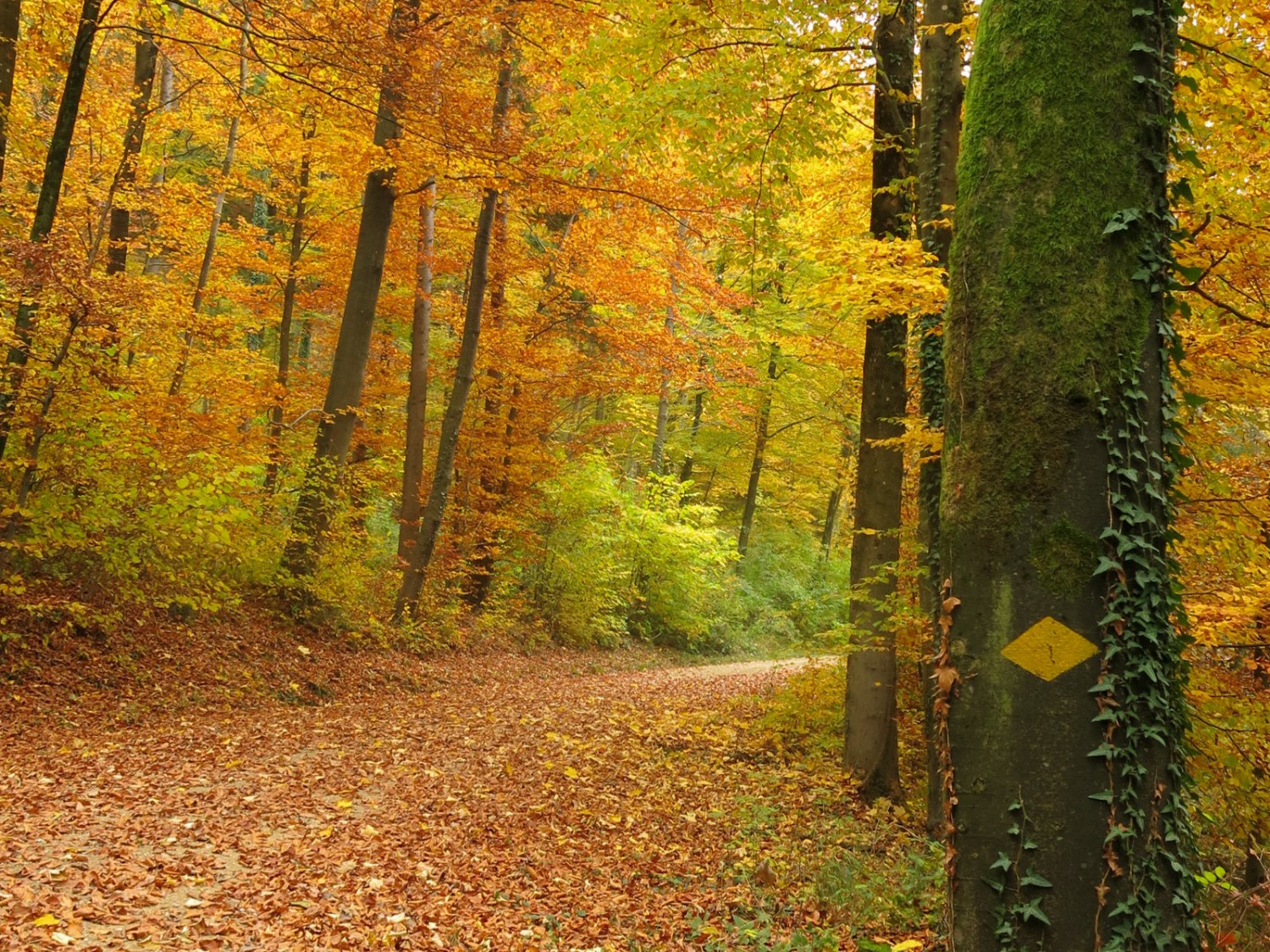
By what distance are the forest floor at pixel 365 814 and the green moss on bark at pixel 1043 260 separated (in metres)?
2.85

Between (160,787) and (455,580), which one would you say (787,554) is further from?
(160,787)

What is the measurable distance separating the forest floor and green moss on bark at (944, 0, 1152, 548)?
9.36 ft

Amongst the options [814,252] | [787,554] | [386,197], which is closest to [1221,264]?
[814,252]

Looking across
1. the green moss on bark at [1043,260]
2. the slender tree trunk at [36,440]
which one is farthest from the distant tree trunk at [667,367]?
the green moss on bark at [1043,260]

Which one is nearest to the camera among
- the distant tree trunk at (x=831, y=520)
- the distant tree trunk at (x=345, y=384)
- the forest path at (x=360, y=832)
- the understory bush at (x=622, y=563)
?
the forest path at (x=360, y=832)

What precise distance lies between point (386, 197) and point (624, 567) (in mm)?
9627

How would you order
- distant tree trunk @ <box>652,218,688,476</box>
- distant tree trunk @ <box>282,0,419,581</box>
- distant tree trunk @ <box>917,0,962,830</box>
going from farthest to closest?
distant tree trunk @ <box>652,218,688,476</box> → distant tree trunk @ <box>282,0,419,581</box> → distant tree trunk @ <box>917,0,962,830</box>

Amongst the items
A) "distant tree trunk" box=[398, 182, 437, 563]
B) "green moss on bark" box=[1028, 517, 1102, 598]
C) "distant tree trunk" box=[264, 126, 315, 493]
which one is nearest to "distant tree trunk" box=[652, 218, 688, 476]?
"distant tree trunk" box=[398, 182, 437, 563]

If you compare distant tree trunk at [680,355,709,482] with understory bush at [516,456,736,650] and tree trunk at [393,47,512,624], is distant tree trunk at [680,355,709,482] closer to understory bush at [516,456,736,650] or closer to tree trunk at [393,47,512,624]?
understory bush at [516,456,736,650]

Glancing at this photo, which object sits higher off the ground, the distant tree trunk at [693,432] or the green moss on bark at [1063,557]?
the distant tree trunk at [693,432]

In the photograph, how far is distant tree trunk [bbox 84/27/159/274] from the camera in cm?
976

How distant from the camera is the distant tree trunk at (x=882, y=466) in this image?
7.45m

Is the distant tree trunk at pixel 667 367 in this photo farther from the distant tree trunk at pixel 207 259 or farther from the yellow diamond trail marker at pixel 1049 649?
the yellow diamond trail marker at pixel 1049 649

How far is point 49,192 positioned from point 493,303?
8.14 meters
